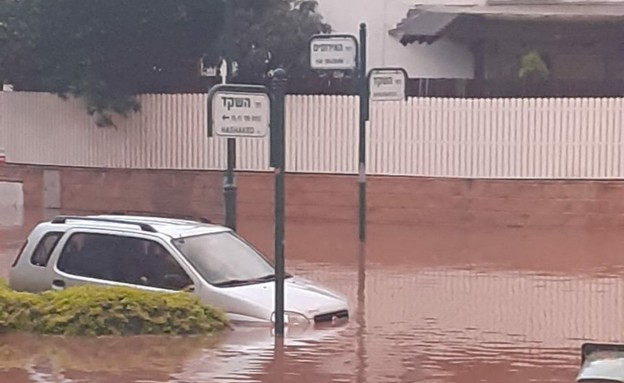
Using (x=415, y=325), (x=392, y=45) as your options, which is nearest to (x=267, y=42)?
(x=392, y=45)

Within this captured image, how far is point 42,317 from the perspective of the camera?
1229cm

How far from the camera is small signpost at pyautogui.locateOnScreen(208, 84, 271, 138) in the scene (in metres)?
12.1

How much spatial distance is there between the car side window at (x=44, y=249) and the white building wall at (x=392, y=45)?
1789 cm

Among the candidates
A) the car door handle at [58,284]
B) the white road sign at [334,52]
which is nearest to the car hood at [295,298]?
the car door handle at [58,284]

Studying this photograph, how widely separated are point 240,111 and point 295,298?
7.09 feet

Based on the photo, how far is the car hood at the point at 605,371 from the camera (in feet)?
26.9

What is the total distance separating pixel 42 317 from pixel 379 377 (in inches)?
129

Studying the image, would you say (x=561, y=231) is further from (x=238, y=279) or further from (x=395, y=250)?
(x=238, y=279)

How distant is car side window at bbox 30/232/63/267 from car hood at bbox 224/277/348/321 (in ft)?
6.67

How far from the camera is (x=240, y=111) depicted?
39.8ft

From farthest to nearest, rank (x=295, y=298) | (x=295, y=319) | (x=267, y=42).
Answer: (x=267, y=42), (x=295, y=298), (x=295, y=319)

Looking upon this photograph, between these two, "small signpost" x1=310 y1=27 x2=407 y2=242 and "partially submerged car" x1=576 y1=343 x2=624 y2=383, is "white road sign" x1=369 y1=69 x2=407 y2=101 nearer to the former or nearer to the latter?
"small signpost" x1=310 y1=27 x2=407 y2=242

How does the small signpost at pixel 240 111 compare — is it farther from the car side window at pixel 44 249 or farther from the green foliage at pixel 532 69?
the green foliage at pixel 532 69

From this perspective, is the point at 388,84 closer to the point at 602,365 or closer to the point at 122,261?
the point at 122,261
